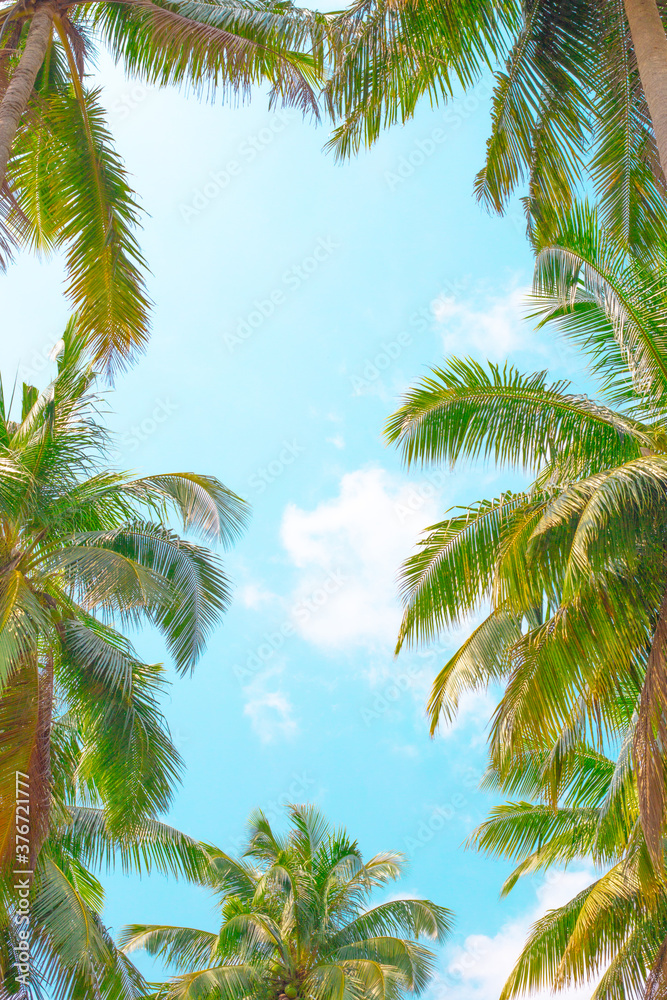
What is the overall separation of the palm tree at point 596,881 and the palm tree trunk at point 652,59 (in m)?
5.65

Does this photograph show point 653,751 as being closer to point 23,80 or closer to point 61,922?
point 61,922

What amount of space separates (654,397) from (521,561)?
2184 mm

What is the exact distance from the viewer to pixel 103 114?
7.82 metres

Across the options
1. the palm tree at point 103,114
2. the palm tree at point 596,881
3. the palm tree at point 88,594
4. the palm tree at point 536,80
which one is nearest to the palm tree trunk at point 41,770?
the palm tree at point 88,594

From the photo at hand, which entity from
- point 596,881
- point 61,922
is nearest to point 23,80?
point 61,922

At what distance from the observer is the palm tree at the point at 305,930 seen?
14.2m

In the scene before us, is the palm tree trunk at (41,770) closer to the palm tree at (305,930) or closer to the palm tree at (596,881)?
the palm tree at (596,881)

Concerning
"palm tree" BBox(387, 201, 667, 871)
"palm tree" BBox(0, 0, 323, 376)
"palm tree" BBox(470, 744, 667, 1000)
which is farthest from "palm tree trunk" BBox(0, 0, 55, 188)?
"palm tree" BBox(470, 744, 667, 1000)

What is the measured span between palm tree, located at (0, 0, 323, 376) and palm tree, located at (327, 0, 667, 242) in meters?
0.55

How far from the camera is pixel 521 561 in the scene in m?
7.02

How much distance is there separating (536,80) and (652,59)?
2182mm

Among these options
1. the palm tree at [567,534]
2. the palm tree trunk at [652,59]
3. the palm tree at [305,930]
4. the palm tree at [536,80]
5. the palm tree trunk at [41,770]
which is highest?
the palm tree at [536,80]

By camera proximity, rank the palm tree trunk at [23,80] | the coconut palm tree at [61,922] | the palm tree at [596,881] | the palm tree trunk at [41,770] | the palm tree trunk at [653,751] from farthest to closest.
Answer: the palm tree at [596,881], the coconut palm tree at [61,922], the palm tree trunk at [41,770], the palm tree trunk at [653,751], the palm tree trunk at [23,80]

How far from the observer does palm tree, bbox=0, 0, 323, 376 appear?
7.26 m
